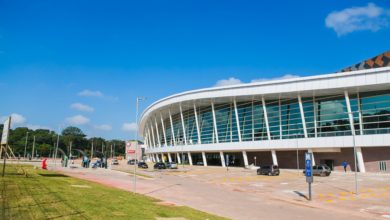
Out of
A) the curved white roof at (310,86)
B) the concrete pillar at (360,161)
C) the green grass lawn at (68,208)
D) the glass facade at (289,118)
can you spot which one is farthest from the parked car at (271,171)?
the green grass lawn at (68,208)

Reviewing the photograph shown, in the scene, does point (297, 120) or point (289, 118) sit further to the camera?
point (289, 118)

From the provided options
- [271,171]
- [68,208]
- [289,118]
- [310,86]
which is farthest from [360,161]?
[68,208]

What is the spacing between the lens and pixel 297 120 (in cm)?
6044

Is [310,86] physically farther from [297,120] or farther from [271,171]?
[271,171]

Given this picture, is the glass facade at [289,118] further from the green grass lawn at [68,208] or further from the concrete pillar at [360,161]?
the green grass lawn at [68,208]

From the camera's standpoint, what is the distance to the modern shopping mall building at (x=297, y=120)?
50594 mm

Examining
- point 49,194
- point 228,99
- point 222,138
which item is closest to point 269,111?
point 228,99

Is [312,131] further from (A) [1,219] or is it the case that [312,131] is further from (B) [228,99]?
(A) [1,219]

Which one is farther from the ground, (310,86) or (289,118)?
(310,86)

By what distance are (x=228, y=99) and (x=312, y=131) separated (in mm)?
18115

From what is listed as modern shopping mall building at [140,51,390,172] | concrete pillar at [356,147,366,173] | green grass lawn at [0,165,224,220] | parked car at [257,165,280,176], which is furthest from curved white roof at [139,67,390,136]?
green grass lawn at [0,165,224,220]

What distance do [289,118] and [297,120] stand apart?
175 centimetres

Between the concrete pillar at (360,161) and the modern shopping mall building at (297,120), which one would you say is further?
the modern shopping mall building at (297,120)

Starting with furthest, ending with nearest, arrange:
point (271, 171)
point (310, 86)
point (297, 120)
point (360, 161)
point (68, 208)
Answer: point (297, 120), point (310, 86), point (360, 161), point (271, 171), point (68, 208)
